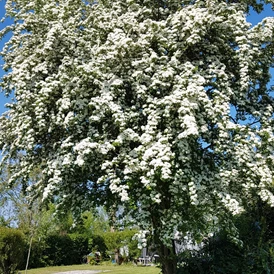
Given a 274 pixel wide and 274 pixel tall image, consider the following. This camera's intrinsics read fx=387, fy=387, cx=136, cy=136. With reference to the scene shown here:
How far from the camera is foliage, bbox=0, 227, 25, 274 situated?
1155cm

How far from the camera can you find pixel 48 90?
23.4 feet

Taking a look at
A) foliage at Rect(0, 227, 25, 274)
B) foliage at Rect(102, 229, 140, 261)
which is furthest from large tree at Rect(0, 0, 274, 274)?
foliage at Rect(102, 229, 140, 261)

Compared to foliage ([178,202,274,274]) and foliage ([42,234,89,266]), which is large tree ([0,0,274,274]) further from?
foliage ([42,234,89,266])

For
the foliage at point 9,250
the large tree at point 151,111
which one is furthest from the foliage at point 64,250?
the large tree at point 151,111

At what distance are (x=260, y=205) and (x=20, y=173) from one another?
5036 millimetres

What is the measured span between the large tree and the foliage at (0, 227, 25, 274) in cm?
379

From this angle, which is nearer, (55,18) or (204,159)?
(204,159)

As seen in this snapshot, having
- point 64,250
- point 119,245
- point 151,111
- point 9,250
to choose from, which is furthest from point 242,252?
point 64,250

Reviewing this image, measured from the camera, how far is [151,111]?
22.4 ft

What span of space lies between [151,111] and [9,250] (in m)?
7.48

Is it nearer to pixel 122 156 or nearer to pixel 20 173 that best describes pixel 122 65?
pixel 122 156

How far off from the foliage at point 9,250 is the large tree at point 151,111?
3794mm

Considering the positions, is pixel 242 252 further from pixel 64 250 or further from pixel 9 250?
pixel 64 250

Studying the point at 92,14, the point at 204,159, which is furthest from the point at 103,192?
the point at 92,14
